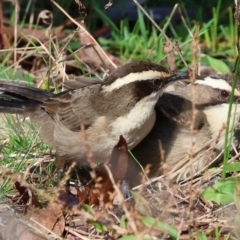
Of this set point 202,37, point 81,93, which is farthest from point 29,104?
point 202,37

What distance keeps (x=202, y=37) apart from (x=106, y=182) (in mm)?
3092

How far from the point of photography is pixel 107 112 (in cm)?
519

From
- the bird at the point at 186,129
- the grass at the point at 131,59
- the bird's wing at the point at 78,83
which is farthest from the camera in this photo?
the bird's wing at the point at 78,83

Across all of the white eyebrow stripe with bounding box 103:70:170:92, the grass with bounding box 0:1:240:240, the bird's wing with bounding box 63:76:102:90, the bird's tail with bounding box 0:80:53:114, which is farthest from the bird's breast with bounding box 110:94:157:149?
the bird's tail with bounding box 0:80:53:114

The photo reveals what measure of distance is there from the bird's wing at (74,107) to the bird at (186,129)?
1.41 feet

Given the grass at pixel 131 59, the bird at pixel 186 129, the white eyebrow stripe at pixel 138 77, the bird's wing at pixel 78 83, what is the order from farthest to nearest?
the bird's wing at pixel 78 83 < the bird at pixel 186 129 < the white eyebrow stripe at pixel 138 77 < the grass at pixel 131 59

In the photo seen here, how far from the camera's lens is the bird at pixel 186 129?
526 cm

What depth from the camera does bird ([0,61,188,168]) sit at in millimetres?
5062

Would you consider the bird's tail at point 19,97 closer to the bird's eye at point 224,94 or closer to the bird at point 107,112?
the bird at point 107,112

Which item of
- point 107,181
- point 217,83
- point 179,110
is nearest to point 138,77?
point 179,110

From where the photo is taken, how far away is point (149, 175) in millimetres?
5406

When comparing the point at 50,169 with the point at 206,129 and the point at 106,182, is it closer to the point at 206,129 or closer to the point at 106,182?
the point at 106,182

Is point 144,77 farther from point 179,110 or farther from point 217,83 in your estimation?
point 217,83

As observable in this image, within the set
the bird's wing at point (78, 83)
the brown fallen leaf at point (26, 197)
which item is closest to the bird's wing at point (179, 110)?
the bird's wing at point (78, 83)
